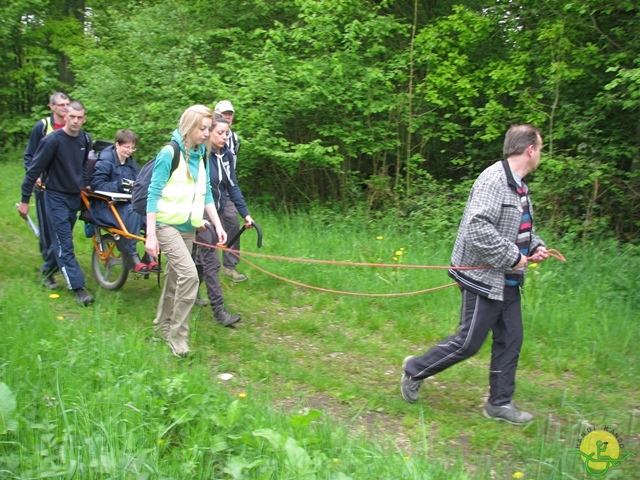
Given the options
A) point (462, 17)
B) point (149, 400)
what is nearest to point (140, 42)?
point (462, 17)

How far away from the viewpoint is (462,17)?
980cm

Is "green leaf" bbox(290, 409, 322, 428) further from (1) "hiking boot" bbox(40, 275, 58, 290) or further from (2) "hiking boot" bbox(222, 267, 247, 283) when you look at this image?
(1) "hiking boot" bbox(40, 275, 58, 290)

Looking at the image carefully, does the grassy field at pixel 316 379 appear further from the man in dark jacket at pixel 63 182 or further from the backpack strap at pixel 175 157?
the backpack strap at pixel 175 157

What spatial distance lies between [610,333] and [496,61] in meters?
5.71

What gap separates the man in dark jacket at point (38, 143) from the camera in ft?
21.5

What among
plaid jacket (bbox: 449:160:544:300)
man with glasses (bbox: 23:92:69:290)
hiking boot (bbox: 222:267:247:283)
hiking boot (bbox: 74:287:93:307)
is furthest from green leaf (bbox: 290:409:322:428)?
man with glasses (bbox: 23:92:69:290)

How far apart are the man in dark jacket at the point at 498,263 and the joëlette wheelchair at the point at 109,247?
3.36 meters

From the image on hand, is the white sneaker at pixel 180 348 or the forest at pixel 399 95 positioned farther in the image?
the forest at pixel 399 95

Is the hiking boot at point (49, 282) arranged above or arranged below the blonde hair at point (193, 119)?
below

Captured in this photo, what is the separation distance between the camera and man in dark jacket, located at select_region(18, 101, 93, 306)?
20.1 feet

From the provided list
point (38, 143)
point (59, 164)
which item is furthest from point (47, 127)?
point (59, 164)

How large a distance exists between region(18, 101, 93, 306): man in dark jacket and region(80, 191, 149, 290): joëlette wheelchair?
255 mm

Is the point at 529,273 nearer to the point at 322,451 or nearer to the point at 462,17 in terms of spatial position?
the point at 322,451

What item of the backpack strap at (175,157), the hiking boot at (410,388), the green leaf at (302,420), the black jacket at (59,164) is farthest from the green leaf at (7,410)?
the black jacket at (59,164)
